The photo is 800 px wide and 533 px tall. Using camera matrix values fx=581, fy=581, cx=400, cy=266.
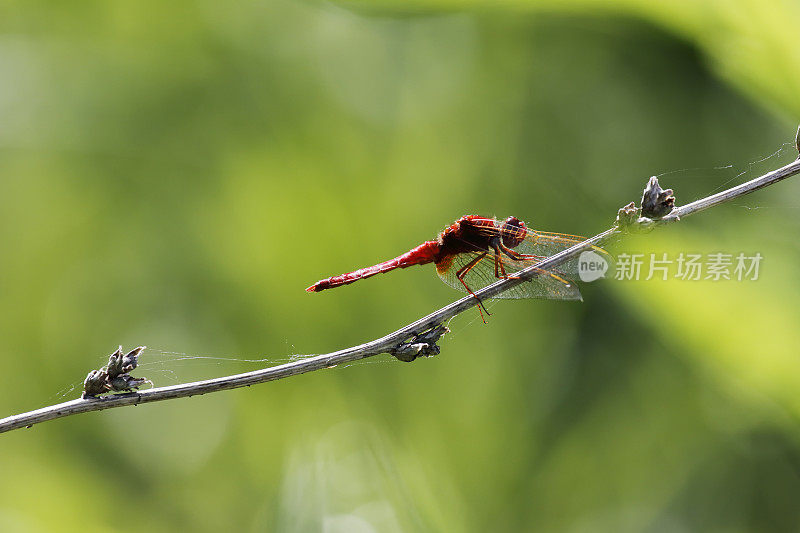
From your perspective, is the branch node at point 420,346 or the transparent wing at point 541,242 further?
the transparent wing at point 541,242

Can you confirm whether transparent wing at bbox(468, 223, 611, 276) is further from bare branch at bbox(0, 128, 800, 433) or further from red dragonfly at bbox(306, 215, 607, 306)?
bare branch at bbox(0, 128, 800, 433)

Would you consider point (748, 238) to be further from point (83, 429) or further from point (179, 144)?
point (83, 429)

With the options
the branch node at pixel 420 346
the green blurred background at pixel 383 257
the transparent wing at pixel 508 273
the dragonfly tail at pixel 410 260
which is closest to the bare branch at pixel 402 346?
the branch node at pixel 420 346

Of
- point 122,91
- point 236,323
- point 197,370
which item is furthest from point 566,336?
point 122,91

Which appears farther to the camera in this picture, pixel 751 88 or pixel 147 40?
pixel 147 40

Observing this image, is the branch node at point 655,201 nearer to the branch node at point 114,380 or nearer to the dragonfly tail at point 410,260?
the dragonfly tail at point 410,260
